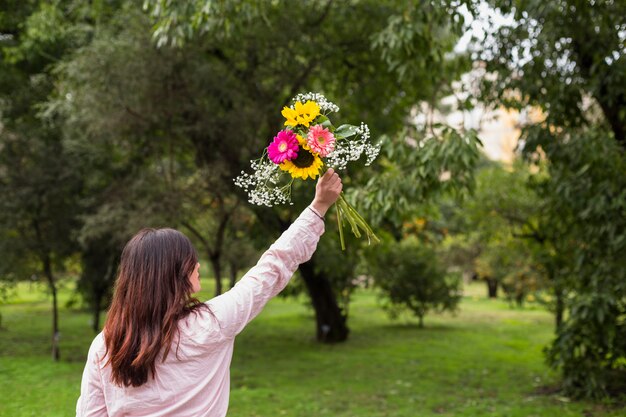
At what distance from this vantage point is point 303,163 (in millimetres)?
2564

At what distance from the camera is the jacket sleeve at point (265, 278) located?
2.03 m

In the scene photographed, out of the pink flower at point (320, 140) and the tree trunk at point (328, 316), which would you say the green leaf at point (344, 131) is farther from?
the tree trunk at point (328, 316)

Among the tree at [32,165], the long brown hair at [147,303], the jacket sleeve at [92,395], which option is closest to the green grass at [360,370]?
the tree at [32,165]

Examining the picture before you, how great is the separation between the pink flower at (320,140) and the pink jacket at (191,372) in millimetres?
629

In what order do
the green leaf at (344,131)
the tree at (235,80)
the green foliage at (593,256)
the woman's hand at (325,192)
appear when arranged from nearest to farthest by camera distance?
the woman's hand at (325,192), the green leaf at (344,131), the green foliage at (593,256), the tree at (235,80)

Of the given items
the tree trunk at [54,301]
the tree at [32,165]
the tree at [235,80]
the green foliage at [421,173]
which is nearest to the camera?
the green foliage at [421,173]

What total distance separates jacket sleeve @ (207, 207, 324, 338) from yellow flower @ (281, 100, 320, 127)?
18.8 inches

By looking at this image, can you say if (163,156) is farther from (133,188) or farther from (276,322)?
(276,322)

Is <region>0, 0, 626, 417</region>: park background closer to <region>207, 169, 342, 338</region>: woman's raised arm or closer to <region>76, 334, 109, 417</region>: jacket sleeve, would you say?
<region>207, 169, 342, 338</region>: woman's raised arm

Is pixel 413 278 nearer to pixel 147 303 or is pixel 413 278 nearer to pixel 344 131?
pixel 344 131

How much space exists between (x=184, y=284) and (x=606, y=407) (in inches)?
290

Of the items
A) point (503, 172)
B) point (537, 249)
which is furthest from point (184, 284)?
point (503, 172)

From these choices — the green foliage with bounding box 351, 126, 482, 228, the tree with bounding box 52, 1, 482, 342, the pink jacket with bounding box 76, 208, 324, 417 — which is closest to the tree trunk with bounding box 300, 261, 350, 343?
the tree with bounding box 52, 1, 482, 342

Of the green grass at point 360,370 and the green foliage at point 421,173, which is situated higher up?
the green foliage at point 421,173
